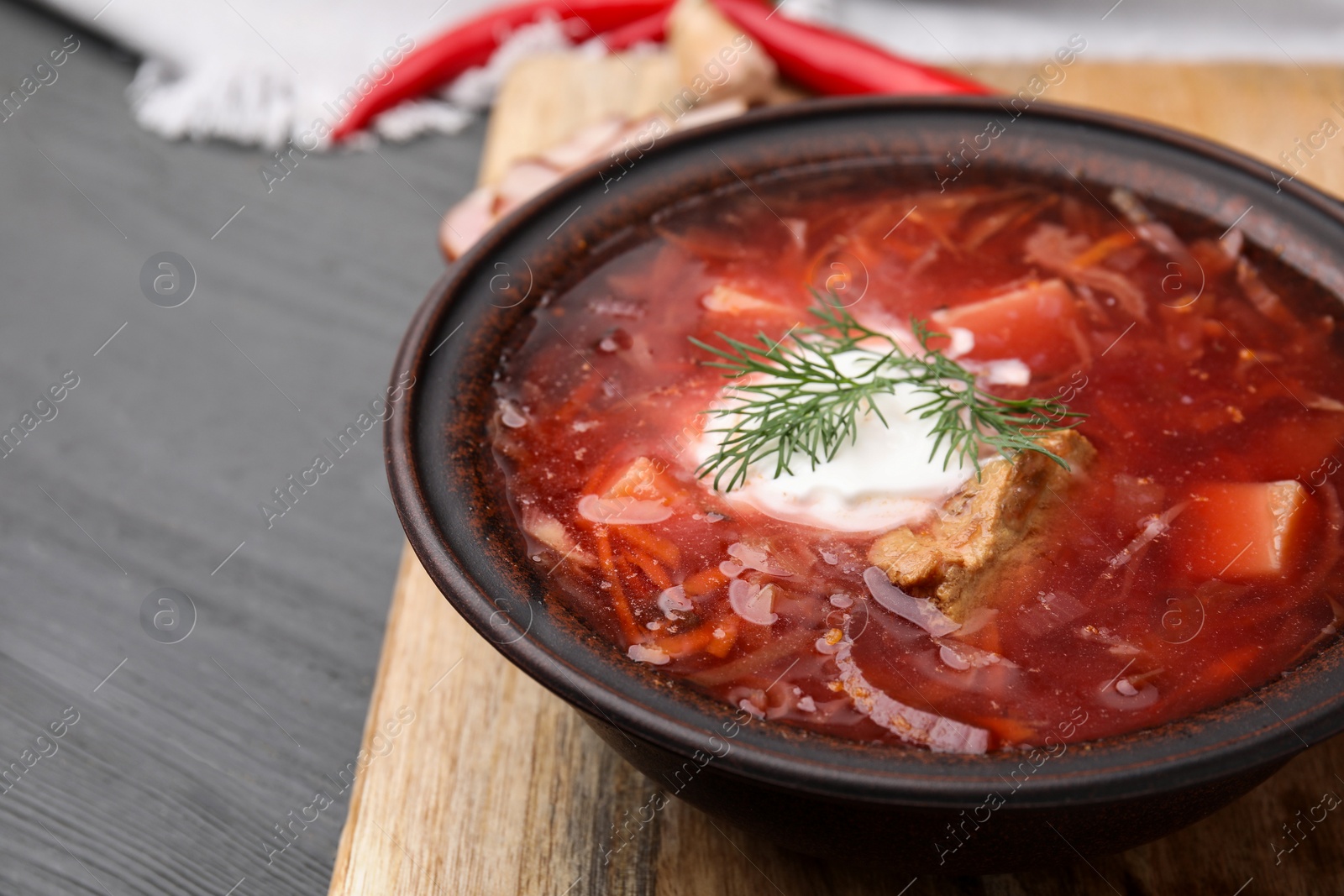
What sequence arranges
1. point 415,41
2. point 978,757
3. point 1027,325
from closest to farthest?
point 978,757 < point 1027,325 < point 415,41

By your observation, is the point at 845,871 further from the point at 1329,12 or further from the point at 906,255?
the point at 1329,12

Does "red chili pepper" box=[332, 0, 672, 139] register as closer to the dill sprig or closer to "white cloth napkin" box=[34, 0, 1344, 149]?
"white cloth napkin" box=[34, 0, 1344, 149]

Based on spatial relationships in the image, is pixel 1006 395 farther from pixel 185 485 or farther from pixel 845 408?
pixel 185 485

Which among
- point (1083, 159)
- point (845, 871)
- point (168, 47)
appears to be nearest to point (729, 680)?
point (845, 871)

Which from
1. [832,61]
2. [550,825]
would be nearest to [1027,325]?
[550,825]

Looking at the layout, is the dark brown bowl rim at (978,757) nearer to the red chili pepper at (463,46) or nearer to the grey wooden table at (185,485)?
the grey wooden table at (185,485)

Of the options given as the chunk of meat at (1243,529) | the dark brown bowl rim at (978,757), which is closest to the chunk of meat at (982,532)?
the chunk of meat at (1243,529)
